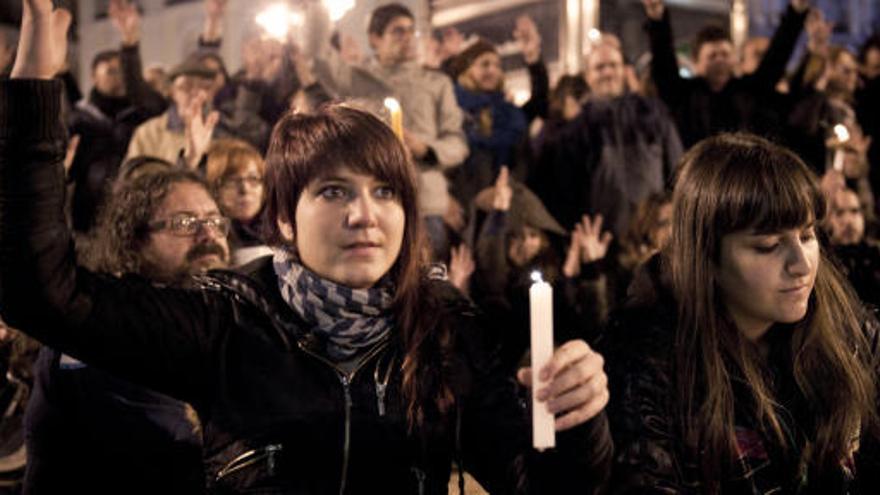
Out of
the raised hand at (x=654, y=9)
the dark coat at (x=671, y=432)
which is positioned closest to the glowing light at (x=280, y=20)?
the raised hand at (x=654, y=9)

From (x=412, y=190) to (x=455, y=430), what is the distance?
1.63ft

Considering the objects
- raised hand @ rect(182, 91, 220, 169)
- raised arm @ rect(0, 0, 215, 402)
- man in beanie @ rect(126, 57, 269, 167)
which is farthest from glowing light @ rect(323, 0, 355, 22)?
raised arm @ rect(0, 0, 215, 402)

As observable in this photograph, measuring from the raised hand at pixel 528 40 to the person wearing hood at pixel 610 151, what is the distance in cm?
54

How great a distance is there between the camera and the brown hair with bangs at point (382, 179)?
2.11m

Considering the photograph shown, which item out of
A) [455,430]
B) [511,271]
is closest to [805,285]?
[455,430]

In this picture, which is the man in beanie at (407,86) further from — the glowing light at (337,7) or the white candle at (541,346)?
the white candle at (541,346)

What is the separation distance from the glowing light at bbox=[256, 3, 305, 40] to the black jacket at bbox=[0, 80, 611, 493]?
3720 mm

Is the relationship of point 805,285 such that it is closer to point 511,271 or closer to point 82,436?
point 82,436

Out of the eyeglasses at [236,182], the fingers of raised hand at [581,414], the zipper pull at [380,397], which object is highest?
the eyeglasses at [236,182]

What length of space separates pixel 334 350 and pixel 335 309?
3.3 inches

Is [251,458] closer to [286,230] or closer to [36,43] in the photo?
[286,230]

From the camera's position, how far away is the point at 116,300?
1.81 metres

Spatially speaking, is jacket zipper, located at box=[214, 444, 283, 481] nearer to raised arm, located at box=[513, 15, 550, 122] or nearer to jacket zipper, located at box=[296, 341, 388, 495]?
jacket zipper, located at box=[296, 341, 388, 495]

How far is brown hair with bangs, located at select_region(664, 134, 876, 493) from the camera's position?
2428 millimetres
